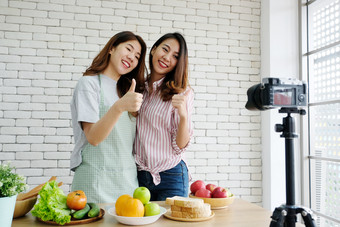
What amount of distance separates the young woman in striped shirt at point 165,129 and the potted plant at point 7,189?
0.96m

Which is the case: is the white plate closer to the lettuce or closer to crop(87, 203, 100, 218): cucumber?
crop(87, 203, 100, 218): cucumber

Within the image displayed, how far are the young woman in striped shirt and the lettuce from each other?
737mm

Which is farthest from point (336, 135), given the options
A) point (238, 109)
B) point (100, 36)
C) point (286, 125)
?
point (100, 36)

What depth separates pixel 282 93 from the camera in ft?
3.73

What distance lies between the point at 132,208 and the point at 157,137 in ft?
2.66

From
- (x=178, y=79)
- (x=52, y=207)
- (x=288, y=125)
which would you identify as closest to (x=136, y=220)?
(x=52, y=207)

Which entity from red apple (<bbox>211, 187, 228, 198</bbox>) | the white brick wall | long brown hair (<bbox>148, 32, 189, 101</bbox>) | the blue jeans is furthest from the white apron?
the white brick wall

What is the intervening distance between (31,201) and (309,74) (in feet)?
10.6

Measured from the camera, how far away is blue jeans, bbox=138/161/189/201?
2043 millimetres

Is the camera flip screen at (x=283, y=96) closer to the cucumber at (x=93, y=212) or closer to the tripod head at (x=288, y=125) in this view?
the tripod head at (x=288, y=125)

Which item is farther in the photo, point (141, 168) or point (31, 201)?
Result: point (141, 168)

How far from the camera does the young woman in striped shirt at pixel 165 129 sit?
2.04 meters

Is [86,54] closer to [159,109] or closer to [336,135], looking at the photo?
[159,109]

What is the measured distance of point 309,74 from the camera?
3633 mm
